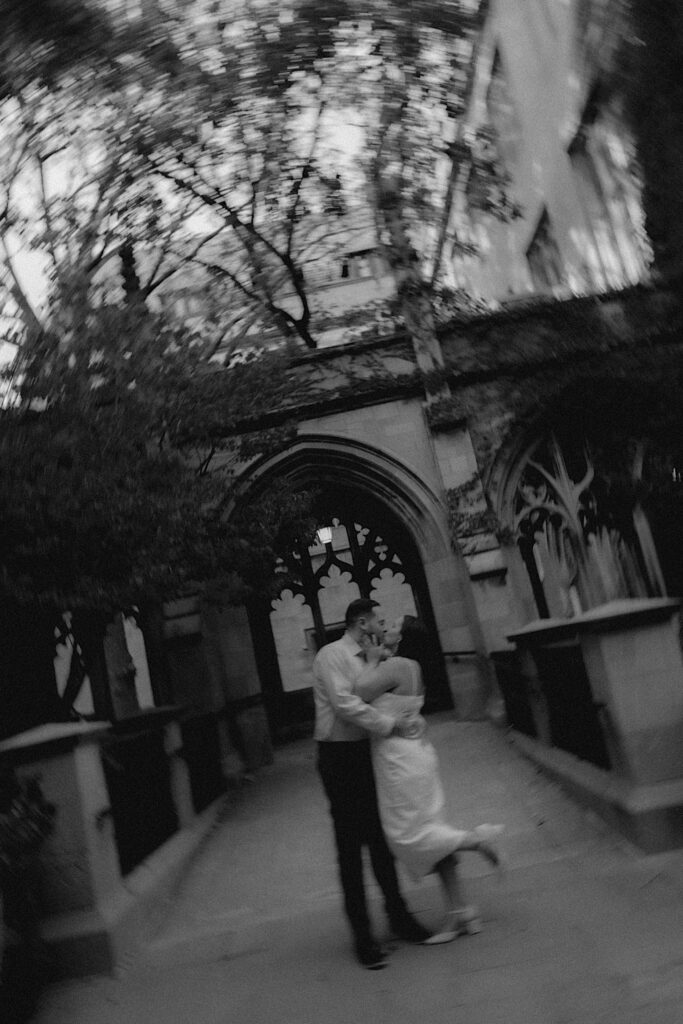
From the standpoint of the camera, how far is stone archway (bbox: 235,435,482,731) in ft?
41.3

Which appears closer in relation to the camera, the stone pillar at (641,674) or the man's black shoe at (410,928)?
the man's black shoe at (410,928)

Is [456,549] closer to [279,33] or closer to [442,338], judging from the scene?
[442,338]

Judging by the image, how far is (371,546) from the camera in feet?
50.9

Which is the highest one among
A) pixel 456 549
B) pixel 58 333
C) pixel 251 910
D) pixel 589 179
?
pixel 589 179

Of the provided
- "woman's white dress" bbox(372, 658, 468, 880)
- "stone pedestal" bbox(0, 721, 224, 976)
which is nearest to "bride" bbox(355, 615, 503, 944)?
"woman's white dress" bbox(372, 658, 468, 880)

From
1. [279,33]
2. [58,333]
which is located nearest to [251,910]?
[58,333]

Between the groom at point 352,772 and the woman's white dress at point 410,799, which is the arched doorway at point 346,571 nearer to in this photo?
the groom at point 352,772

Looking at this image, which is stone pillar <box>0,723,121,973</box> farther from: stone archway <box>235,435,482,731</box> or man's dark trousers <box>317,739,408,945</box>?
stone archway <box>235,435,482,731</box>

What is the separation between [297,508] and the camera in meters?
10.7

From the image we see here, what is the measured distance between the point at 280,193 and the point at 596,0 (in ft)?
16.6

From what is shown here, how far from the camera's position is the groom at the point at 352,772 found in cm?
398

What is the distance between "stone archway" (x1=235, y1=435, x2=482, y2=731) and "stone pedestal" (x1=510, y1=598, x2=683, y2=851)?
6.91m

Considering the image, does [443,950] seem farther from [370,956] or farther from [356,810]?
[356,810]

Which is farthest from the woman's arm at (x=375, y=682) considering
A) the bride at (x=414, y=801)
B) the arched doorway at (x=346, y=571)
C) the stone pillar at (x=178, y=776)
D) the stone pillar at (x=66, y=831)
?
the arched doorway at (x=346, y=571)
